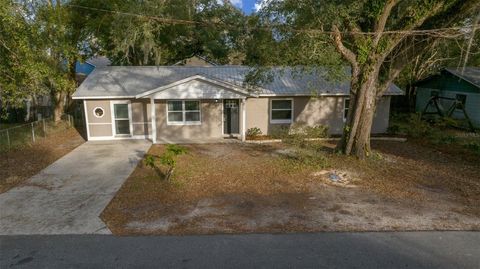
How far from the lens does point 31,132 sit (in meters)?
16.8

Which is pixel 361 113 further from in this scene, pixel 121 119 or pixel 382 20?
pixel 121 119

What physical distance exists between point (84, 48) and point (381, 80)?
17.7 metres

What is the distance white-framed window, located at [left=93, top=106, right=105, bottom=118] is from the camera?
615 inches

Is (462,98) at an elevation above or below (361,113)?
above

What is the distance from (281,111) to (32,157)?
11218 mm

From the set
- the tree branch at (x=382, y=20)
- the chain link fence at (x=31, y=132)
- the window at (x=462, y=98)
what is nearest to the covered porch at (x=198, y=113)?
the chain link fence at (x=31, y=132)

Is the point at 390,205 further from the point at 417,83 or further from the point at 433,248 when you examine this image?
the point at 417,83

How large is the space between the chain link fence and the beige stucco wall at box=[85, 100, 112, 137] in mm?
2491

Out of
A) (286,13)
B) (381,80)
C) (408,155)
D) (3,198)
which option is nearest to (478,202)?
(408,155)

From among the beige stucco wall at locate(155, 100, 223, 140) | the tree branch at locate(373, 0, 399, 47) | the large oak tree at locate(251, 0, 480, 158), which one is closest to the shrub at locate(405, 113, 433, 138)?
the large oak tree at locate(251, 0, 480, 158)

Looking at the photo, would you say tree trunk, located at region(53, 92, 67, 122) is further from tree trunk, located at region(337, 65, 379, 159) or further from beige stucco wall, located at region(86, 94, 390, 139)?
tree trunk, located at region(337, 65, 379, 159)

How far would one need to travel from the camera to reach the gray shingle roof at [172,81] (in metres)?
15.7

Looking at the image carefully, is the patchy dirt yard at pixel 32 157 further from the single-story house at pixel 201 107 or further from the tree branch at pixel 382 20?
the tree branch at pixel 382 20

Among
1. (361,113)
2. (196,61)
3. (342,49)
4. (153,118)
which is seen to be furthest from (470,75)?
(196,61)
